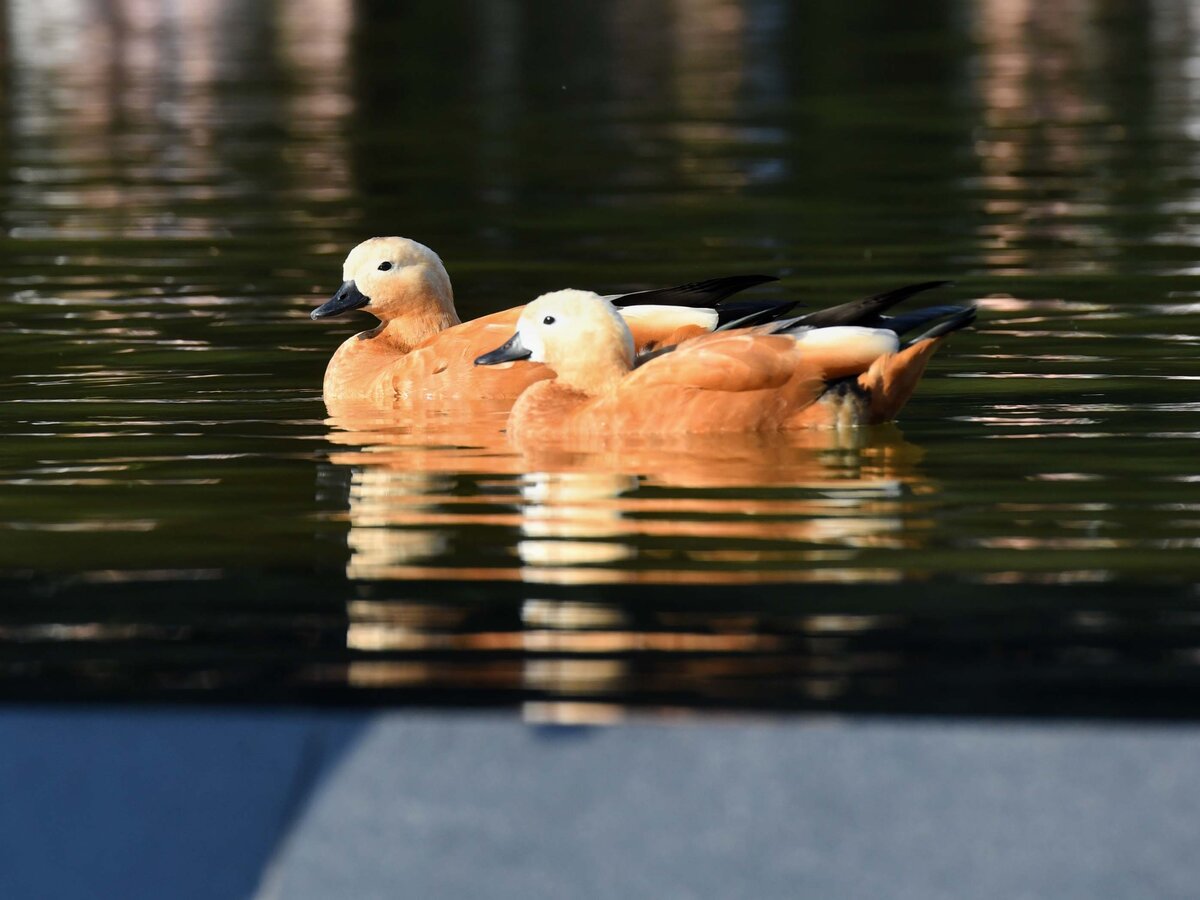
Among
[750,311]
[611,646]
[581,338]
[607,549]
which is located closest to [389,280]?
[750,311]

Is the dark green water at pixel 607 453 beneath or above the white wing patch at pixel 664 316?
beneath

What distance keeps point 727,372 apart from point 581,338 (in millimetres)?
720

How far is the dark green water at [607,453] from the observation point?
6.81 m

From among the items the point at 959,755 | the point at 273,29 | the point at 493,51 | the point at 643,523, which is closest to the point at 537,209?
the point at 643,523

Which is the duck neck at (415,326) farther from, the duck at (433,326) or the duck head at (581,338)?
the duck head at (581,338)

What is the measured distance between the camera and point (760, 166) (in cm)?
2297

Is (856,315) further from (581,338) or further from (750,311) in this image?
(750,311)

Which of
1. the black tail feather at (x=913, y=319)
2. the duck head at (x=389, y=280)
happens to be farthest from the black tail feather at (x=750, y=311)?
the duck head at (x=389, y=280)

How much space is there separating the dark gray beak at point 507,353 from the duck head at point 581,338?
0.23 feet

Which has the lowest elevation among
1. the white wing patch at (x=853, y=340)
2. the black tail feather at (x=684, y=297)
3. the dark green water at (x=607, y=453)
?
the dark green water at (x=607, y=453)

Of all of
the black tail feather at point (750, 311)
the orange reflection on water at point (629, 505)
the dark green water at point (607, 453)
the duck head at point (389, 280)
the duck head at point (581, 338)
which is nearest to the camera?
the dark green water at point (607, 453)

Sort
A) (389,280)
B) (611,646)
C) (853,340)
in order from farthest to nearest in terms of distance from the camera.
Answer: (389,280), (853,340), (611,646)

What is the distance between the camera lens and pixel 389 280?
12.0 metres

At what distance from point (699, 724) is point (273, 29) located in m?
46.4
